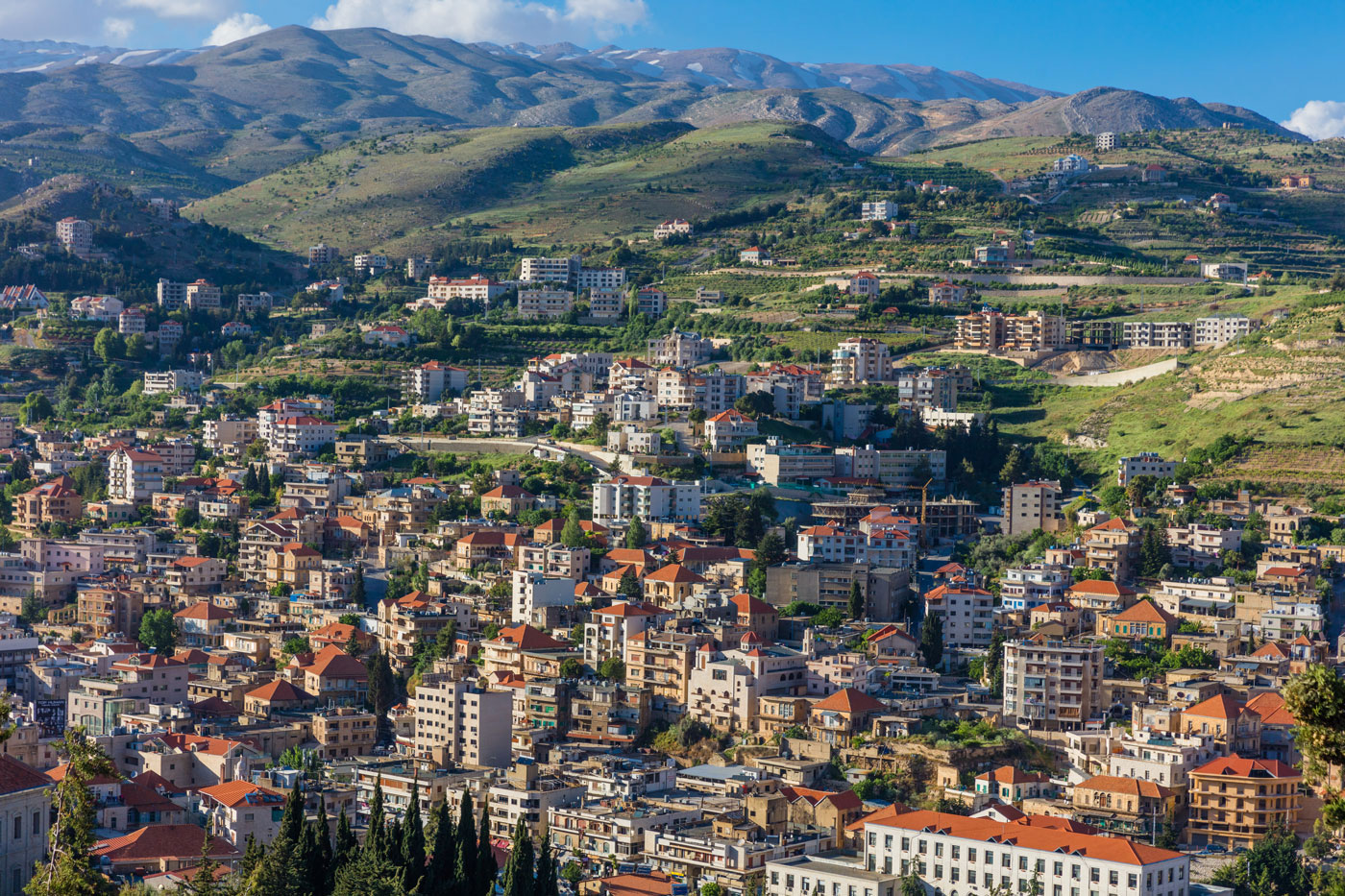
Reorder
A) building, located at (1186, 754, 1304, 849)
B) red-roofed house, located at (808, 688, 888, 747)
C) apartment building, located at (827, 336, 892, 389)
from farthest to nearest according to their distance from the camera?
apartment building, located at (827, 336, 892, 389)
red-roofed house, located at (808, 688, 888, 747)
building, located at (1186, 754, 1304, 849)

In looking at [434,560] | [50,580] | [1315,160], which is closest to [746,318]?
[434,560]

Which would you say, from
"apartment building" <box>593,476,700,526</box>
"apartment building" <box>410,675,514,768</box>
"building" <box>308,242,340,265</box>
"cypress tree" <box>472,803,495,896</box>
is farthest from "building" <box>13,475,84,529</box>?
"building" <box>308,242,340,265</box>

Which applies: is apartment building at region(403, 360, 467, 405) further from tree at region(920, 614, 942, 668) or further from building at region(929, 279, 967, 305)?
tree at region(920, 614, 942, 668)

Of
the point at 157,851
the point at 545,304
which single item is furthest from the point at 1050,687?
the point at 545,304

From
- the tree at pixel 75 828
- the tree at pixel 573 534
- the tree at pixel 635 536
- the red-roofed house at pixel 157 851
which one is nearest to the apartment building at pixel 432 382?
the tree at pixel 573 534

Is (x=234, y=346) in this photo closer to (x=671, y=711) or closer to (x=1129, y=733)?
(x=671, y=711)

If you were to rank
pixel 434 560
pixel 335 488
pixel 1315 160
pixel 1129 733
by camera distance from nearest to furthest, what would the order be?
pixel 1129 733, pixel 434 560, pixel 335 488, pixel 1315 160

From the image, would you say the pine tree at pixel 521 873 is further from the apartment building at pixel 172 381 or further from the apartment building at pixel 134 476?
the apartment building at pixel 172 381
